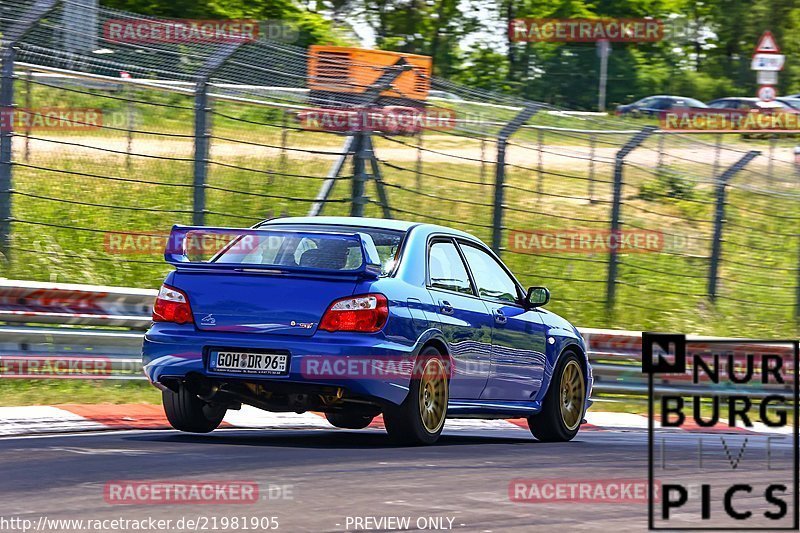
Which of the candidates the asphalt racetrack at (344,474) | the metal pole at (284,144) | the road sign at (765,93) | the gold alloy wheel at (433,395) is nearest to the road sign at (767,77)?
the road sign at (765,93)

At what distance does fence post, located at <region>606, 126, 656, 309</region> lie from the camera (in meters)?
16.4

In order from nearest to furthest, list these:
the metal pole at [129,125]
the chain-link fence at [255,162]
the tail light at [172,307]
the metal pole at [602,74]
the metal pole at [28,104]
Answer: the tail light at [172,307]
the chain-link fence at [255,162]
the metal pole at [28,104]
the metal pole at [129,125]
the metal pole at [602,74]

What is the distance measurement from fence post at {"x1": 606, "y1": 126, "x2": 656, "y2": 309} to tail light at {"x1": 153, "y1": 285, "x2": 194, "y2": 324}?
7895 millimetres

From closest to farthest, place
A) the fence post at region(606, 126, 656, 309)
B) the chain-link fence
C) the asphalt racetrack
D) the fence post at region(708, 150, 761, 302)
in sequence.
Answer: the asphalt racetrack
the chain-link fence
the fence post at region(606, 126, 656, 309)
the fence post at region(708, 150, 761, 302)

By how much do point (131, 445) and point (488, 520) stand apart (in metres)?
3.04

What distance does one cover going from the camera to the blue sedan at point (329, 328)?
9.13m

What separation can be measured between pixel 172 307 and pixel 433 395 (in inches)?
66.1

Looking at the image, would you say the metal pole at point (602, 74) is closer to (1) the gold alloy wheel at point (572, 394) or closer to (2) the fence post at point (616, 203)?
(2) the fence post at point (616, 203)

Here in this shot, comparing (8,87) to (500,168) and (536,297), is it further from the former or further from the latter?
(536,297)

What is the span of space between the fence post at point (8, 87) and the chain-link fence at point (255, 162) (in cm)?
1

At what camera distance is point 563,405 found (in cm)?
1145

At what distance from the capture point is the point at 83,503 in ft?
23.3

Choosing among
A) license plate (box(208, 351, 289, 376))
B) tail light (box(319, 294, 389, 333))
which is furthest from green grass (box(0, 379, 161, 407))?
tail light (box(319, 294, 389, 333))

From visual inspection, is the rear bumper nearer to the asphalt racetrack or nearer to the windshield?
the asphalt racetrack
